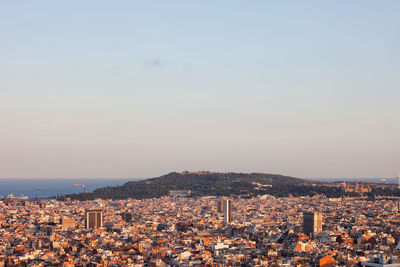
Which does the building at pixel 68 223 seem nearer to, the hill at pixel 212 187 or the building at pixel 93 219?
the building at pixel 93 219

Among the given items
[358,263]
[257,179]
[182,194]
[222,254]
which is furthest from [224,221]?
[257,179]

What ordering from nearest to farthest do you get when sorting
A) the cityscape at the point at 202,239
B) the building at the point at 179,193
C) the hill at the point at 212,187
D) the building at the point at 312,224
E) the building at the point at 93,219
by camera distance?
the cityscape at the point at 202,239
the building at the point at 312,224
the building at the point at 93,219
the hill at the point at 212,187
the building at the point at 179,193

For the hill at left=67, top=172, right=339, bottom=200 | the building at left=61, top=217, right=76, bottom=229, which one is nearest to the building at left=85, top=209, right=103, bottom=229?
the building at left=61, top=217, right=76, bottom=229

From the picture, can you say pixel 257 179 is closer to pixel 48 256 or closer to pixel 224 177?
pixel 224 177

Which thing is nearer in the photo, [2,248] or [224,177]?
[2,248]

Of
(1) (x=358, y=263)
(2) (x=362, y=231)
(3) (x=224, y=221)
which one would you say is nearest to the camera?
(1) (x=358, y=263)

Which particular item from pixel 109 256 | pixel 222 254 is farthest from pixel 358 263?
pixel 109 256

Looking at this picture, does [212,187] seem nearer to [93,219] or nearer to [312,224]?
[93,219]

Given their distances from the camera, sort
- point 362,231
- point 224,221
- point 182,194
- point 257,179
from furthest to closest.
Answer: point 257,179, point 182,194, point 224,221, point 362,231

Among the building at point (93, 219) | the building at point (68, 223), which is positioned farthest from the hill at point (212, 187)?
the building at point (93, 219)
